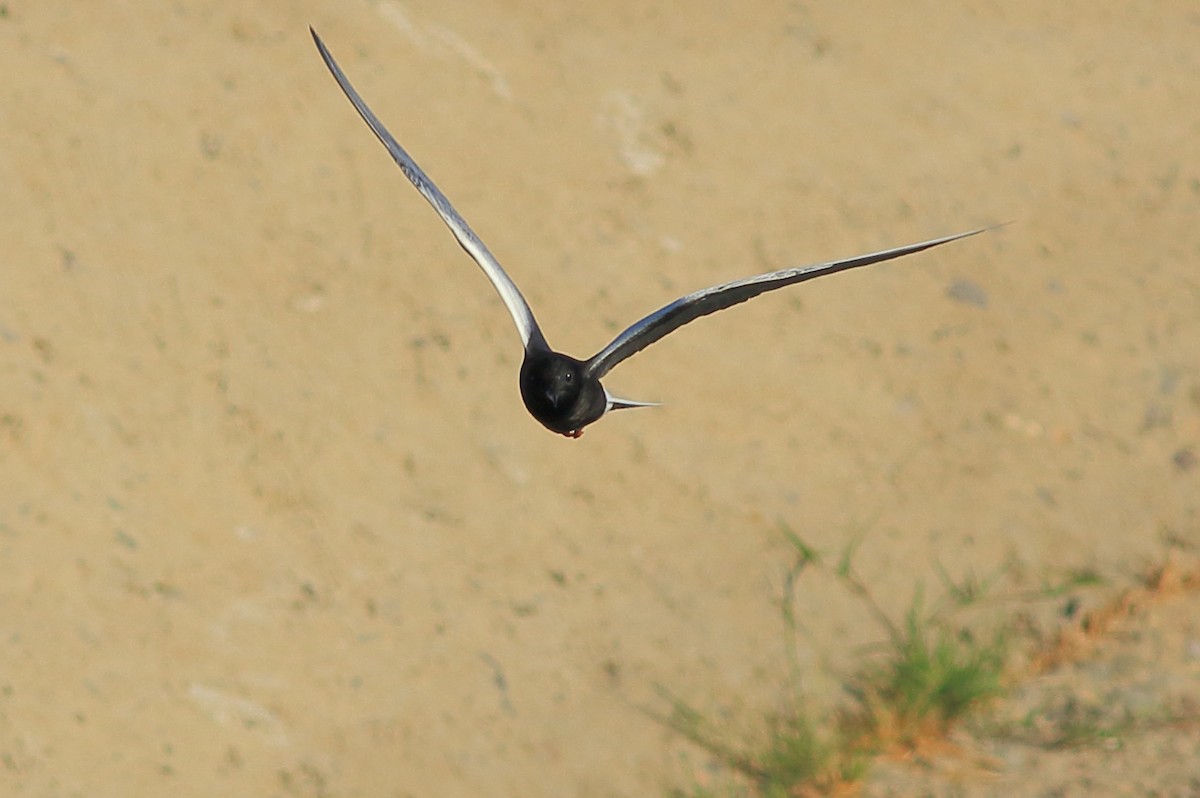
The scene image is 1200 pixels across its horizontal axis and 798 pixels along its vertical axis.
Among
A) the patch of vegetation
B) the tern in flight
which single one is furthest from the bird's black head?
the patch of vegetation

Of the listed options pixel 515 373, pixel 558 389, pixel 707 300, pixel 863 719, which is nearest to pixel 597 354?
pixel 558 389

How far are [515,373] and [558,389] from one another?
15.5ft

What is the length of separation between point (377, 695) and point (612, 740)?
1196 millimetres

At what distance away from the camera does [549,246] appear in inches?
352

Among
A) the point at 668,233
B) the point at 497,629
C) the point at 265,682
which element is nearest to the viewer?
the point at 265,682

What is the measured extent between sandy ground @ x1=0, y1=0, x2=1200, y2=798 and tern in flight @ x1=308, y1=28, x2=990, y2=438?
3.70m

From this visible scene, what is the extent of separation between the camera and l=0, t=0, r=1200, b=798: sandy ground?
7336 mm

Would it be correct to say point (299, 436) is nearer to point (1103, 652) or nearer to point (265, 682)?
point (265, 682)

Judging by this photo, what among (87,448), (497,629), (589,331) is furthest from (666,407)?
(87,448)

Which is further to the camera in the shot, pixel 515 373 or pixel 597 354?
pixel 515 373

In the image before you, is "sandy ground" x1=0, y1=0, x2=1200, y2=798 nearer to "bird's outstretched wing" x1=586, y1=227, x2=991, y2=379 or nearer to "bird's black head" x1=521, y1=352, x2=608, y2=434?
"bird's black head" x1=521, y1=352, x2=608, y2=434

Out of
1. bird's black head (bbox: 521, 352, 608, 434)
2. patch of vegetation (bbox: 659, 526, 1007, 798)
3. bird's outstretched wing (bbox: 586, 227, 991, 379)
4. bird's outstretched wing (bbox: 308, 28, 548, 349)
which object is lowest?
bird's black head (bbox: 521, 352, 608, 434)

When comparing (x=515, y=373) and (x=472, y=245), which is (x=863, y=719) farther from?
(x=472, y=245)

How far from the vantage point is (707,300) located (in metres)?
3.60
